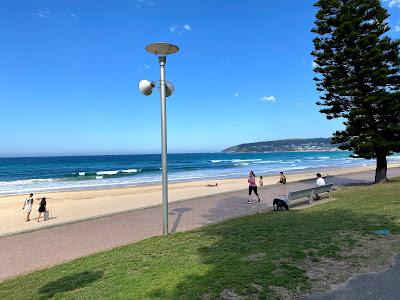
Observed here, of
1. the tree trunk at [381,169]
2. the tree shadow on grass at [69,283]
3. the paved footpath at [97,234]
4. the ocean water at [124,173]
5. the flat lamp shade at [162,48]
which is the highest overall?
the flat lamp shade at [162,48]

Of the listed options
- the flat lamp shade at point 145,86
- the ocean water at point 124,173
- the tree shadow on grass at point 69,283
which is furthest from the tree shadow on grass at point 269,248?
the ocean water at point 124,173

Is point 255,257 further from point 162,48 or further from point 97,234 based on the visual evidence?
point 97,234

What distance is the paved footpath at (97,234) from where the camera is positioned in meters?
8.05

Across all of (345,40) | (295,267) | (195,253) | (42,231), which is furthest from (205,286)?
(345,40)

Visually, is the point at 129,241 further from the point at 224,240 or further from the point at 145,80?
the point at 145,80

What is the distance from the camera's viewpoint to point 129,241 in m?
9.14

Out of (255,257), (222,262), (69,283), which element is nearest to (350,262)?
(255,257)

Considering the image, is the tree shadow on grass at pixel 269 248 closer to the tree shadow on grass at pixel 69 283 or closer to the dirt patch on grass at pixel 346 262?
the dirt patch on grass at pixel 346 262

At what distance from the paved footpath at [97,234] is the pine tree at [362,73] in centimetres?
Result: 673

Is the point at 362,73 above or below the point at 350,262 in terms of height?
above

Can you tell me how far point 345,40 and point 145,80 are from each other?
1352 cm

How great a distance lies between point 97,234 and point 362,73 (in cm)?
1482

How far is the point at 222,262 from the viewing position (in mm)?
5629

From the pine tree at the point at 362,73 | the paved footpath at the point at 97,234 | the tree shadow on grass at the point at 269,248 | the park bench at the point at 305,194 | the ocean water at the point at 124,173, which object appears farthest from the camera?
the ocean water at the point at 124,173
